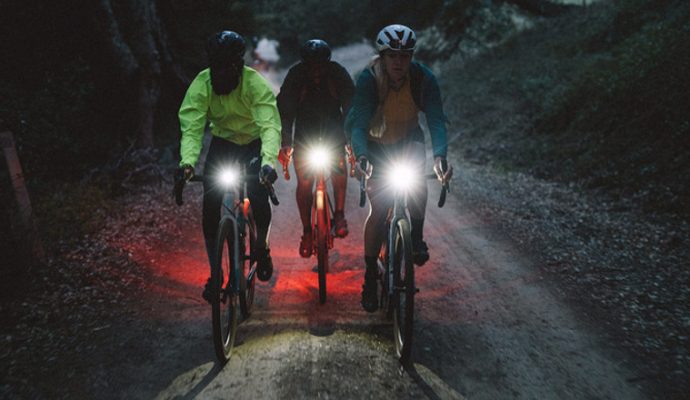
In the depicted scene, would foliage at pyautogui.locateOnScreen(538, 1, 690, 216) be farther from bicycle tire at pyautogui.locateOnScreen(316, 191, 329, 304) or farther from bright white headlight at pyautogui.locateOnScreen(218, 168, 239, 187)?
bright white headlight at pyautogui.locateOnScreen(218, 168, 239, 187)

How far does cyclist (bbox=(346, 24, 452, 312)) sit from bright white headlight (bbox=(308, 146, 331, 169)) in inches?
32.5

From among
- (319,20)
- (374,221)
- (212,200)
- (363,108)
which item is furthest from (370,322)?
(319,20)

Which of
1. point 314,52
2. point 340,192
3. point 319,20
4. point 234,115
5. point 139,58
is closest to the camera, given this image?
point 234,115

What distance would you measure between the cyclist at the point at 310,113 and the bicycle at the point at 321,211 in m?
0.10

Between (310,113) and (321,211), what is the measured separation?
4.00ft

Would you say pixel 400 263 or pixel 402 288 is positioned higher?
pixel 400 263

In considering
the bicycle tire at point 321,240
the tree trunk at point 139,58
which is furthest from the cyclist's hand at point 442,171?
the tree trunk at point 139,58

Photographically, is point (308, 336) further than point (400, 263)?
Yes

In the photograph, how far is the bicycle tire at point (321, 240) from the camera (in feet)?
15.1

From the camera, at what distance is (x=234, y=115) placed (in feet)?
13.7

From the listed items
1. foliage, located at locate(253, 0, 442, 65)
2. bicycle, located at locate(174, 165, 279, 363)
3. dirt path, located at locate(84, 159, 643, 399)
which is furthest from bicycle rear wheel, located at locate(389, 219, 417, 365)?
foliage, located at locate(253, 0, 442, 65)

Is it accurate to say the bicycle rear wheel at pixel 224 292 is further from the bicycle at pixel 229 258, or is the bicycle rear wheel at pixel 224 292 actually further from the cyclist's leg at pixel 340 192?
the cyclist's leg at pixel 340 192

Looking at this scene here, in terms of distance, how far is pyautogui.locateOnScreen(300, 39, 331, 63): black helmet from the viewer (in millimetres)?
4883

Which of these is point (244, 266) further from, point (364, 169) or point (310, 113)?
point (310, 113)
